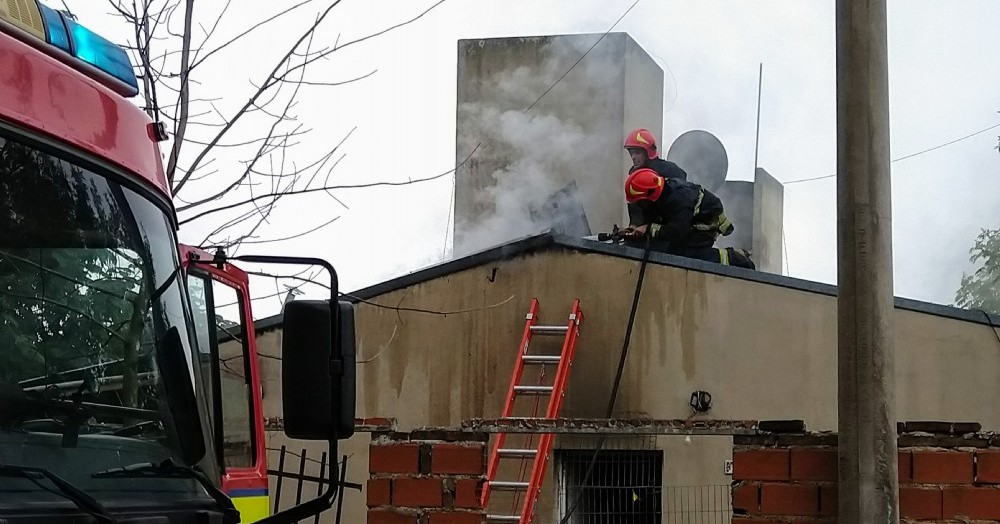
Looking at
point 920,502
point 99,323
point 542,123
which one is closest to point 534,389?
point 920,502

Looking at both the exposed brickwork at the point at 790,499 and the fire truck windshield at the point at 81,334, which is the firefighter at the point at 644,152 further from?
the fire truck windshield at the point at 81,334

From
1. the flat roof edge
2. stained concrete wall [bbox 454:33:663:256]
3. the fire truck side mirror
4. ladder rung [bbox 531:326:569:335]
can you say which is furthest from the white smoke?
the fire truck side mirror

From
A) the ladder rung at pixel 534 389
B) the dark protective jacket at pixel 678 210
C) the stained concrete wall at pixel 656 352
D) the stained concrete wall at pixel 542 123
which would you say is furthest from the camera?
the stained concrete wall at pixel 542 123

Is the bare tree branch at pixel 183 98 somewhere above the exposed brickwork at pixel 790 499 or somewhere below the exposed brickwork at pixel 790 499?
above

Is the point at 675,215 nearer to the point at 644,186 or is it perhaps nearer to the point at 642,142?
the point at 644,186

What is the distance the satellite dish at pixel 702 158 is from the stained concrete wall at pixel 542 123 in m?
0.66

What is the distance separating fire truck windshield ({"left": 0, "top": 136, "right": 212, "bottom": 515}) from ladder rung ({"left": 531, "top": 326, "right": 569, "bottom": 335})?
5960 mm

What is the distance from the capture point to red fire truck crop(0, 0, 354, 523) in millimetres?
2334

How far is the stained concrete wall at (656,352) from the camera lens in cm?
825

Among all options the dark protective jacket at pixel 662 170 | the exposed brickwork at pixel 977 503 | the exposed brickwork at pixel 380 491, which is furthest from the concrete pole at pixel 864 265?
the dark protective jacket at pixel 662 170

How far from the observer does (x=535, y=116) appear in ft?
48.3

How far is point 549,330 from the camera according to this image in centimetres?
884

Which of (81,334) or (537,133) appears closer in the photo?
(81,334)

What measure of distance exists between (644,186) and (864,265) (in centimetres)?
475
